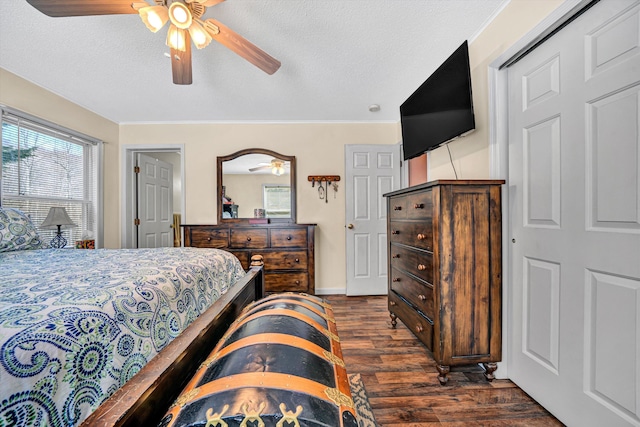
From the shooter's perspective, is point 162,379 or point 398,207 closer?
point 162,379

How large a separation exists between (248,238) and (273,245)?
0.32m

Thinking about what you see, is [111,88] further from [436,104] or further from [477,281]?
[477,281]

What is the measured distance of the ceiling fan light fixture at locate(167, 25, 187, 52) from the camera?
1.60 metres

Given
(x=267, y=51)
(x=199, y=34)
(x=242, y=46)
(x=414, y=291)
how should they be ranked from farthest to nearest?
(x=267, y=51) → (x=414, y=291) → (x=242, y=46) → (x=199, y=34)

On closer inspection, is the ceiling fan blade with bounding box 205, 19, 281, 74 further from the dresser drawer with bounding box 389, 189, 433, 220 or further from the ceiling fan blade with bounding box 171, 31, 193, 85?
the dresser drawer with bounding box 389, 189, 433, 220

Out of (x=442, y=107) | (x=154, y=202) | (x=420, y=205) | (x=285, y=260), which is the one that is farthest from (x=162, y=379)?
(x=154, y=202)

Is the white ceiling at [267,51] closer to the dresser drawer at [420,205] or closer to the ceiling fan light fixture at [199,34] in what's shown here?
the ceiling fan light fixture at [199,34]

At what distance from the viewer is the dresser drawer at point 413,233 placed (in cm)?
173

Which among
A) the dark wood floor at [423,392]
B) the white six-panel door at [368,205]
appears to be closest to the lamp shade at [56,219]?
the dark wood floor at [423,392]

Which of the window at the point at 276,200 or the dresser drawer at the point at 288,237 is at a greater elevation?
the window at the point at 276,200

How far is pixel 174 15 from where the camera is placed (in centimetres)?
148

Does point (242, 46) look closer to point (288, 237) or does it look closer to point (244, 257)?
point (288, 237)

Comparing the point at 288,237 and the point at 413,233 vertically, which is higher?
the point at 413,233

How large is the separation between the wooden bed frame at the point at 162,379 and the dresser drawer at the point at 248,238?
2.21 m
